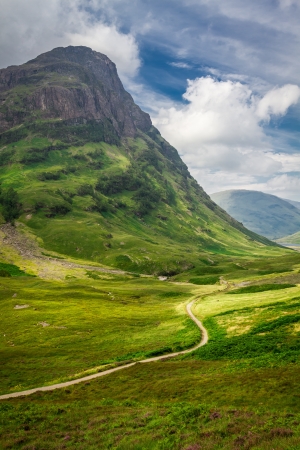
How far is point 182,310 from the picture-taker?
284 feet

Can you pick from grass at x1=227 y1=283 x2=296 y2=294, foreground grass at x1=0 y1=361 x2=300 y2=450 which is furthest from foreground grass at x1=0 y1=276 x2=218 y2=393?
grass at x1=227 y1=283 x2=296 y2=294

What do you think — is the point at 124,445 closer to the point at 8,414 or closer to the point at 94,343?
the point at 8,414

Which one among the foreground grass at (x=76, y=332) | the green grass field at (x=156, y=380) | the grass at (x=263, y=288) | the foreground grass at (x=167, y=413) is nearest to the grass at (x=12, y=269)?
the foreground grass at (x=76, y=332)

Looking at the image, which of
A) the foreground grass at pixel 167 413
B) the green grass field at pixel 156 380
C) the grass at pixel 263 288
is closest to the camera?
the foreground grass at pixel 167 413

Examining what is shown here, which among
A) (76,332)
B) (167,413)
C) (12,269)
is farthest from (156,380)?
(12,269)

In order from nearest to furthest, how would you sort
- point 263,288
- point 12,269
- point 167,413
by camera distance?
point 167,413 → point 263,288 → point 12,269

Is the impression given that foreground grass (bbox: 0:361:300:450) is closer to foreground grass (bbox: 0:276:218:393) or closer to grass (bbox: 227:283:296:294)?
foreground grass (bbox: 0:276:218:393)

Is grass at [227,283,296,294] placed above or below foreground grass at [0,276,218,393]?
below

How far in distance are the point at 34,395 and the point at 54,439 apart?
13.2 metres

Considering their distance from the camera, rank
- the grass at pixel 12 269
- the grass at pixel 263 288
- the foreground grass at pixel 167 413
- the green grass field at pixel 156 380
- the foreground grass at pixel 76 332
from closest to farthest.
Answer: the foreground grass at pixel 167 413 → the green grass field at pixel 156 380 → the foreground grass at pixel 76 332 → the grass at pixel 263 288 → the grass at pixel 12 269

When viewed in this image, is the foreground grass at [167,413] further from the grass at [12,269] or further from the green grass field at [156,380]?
the grass at [12,269]

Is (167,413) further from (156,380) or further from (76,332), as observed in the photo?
(76,332)

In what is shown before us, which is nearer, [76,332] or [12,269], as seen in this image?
[76,332]

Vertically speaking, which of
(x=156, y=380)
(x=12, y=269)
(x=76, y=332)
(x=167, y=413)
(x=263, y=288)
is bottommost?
(x=263, y=288)
